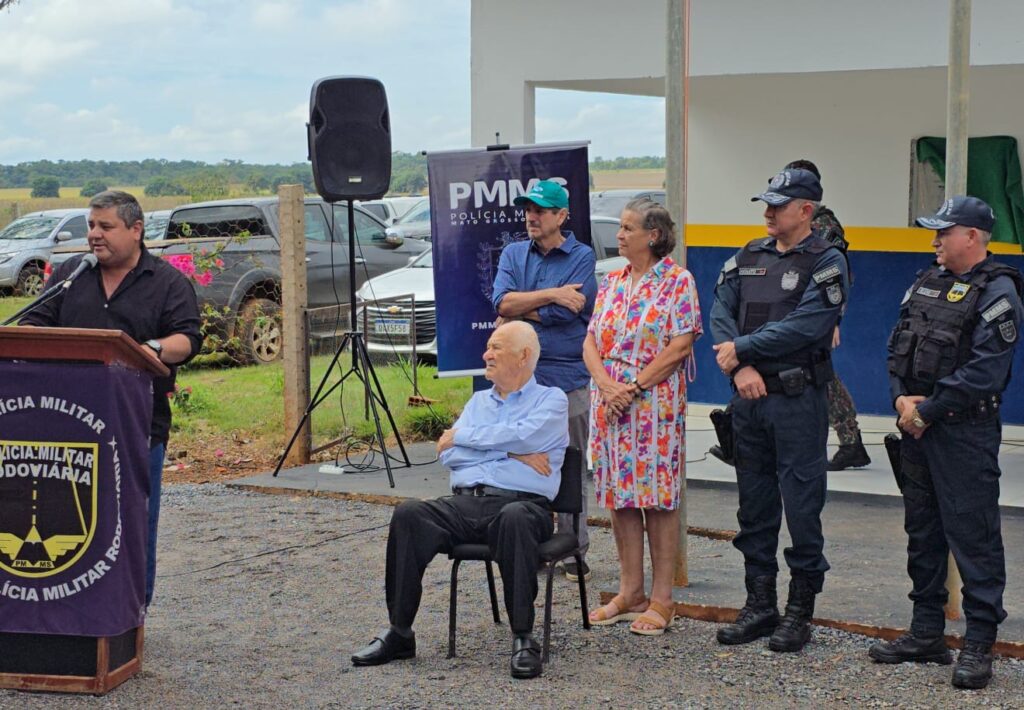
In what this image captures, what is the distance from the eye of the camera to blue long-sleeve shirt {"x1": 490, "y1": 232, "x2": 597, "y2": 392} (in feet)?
20.8

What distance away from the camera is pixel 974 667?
4848mm

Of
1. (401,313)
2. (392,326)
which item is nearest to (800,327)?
(392,326)

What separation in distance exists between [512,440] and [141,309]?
60.5 inches

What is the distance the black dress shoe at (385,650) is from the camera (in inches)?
205

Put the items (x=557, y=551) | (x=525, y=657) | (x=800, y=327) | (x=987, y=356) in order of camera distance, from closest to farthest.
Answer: (x=987, y=356) < (x=525, y=657) < (x=800, y=327) < (x=557, y=551)

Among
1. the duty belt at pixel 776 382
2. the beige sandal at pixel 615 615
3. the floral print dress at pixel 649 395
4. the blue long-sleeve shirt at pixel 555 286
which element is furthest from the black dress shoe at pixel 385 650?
the duty belt at pixel 776 382

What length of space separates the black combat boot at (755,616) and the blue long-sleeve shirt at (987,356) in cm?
105

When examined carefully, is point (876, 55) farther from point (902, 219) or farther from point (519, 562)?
point (519, 562)

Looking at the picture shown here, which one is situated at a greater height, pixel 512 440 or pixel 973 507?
pixel 512 440

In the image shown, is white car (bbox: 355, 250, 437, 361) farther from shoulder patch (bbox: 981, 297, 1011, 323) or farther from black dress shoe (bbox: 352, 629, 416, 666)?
shoulder patch (bbox: 981, 297, 1011, 323)

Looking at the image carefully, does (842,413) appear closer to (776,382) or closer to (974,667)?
(776,382)

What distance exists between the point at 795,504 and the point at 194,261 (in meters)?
7.81

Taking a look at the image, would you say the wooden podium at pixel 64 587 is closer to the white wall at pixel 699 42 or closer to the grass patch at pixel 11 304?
the white wall at pixel 699 42

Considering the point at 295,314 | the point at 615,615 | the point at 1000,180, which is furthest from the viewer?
the point at 295,314
